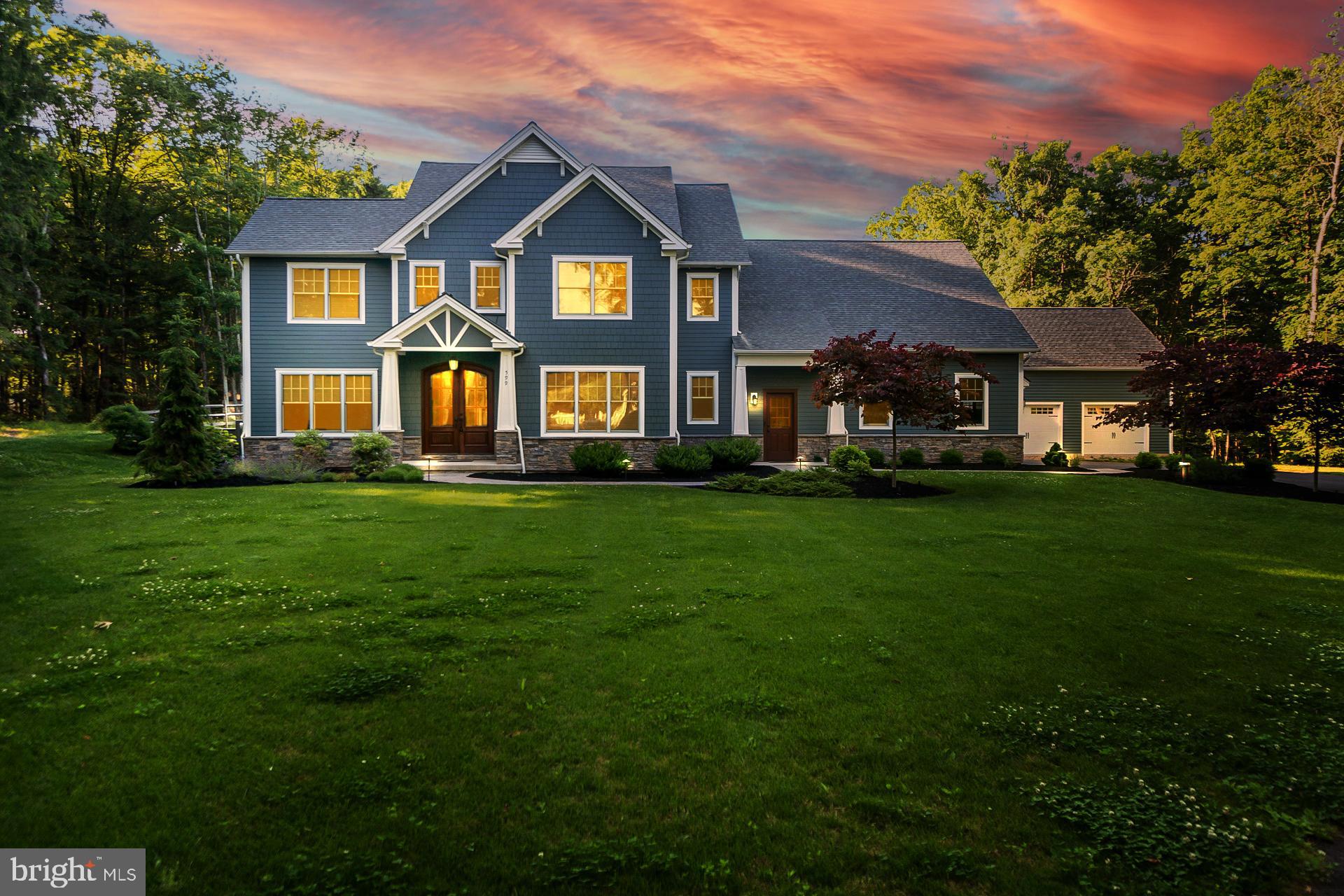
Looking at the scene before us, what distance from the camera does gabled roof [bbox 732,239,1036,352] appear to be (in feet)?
84.1

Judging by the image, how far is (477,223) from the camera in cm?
2259

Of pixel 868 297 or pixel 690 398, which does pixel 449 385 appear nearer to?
pixel 690 398

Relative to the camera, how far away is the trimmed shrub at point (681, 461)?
20312 mm

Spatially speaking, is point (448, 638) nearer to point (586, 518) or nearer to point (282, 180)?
point (586, 518)

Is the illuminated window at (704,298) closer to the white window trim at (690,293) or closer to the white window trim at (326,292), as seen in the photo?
the white window trim at (690,293)

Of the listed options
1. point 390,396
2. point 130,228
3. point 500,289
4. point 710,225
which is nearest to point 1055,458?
point 710,225

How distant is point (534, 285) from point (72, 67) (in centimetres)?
3449

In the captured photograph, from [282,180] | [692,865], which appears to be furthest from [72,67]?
[692,865]

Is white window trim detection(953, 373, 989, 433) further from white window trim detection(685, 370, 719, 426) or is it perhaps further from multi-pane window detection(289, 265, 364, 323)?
multi-pane window detection(289, 265, 364, 323)

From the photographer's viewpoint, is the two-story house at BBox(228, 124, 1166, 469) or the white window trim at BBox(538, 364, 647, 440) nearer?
the two-story house at BBox(228, 124, 1166, 469)

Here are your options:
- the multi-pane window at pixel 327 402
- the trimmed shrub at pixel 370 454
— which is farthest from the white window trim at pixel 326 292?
the trimmed shrub at pixel 370 454

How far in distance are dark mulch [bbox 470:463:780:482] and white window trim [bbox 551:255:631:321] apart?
508 centimetres

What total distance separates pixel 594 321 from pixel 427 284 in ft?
19.0

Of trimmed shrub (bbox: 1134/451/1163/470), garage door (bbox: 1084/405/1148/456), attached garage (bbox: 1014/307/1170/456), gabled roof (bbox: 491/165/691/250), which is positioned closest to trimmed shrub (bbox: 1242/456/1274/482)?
trimmed shrub (bbox: 1134/451/1163/470)
